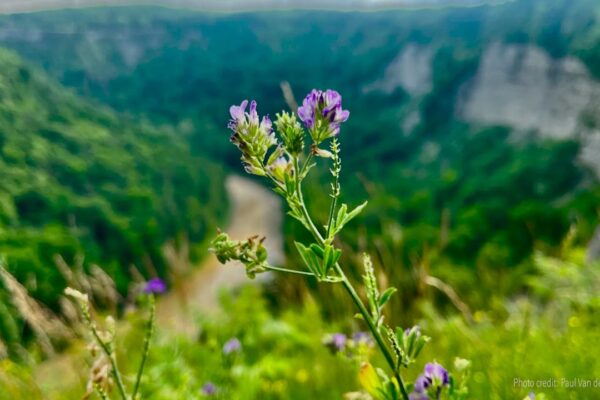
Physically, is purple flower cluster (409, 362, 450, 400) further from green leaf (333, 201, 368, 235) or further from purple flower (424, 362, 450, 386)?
green leaf (333, 201, 368, 235)

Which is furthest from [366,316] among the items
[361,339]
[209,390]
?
[209,390]

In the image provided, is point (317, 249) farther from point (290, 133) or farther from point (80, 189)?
point (80, 189)

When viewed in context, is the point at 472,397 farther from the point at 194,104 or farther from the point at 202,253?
the point at 194,104

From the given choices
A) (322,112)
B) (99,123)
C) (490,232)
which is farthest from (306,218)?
(99,123)

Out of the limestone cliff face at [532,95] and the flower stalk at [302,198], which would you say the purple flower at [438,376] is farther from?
the limestone cliff face at [532,95]

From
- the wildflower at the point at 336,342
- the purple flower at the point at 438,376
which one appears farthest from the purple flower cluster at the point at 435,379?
the wildflower at the point at 336,342

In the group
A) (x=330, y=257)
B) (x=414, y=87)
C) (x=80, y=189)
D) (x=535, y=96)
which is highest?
(x=414, y=87)

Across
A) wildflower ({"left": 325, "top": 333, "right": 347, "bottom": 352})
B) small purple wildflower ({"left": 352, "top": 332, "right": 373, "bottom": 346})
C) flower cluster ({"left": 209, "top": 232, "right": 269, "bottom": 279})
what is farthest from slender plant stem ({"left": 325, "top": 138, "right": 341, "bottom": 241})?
wildflower ({"left": 325, "top": 333, "right": 347, "bottom": 352})
